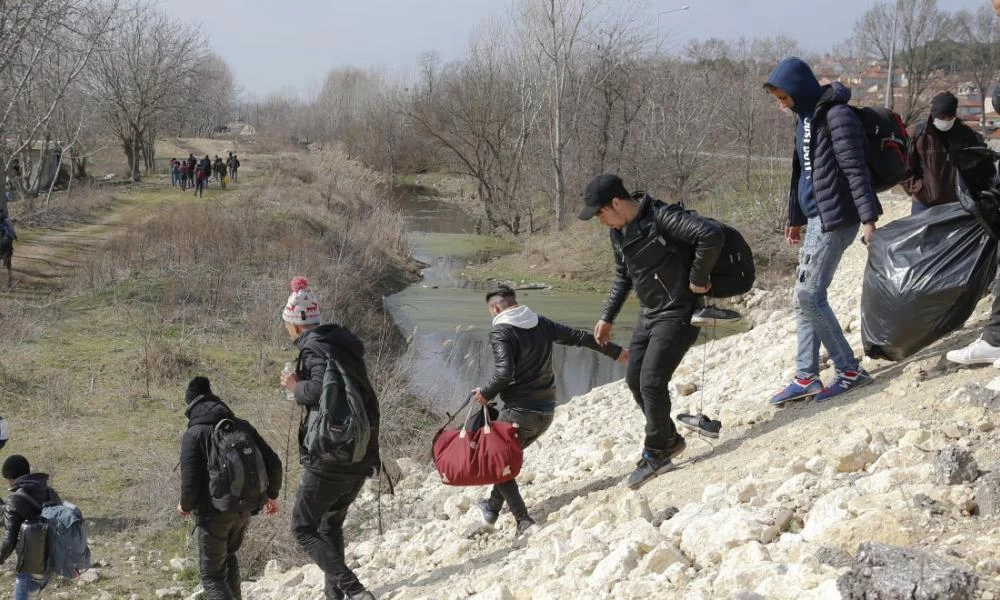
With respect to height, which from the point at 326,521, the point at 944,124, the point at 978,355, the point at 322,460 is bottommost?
the point at 326,521

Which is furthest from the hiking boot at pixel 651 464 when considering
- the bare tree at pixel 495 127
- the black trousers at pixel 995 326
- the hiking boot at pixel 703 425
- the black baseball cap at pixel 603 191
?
the bare tree at pixel 495 127

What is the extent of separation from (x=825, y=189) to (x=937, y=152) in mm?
1644

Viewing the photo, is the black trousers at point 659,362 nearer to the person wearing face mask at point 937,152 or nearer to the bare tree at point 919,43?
the person wearing face mask at point 937,152

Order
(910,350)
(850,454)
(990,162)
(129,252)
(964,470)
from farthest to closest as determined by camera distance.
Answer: (129,252) → (910,350) → (990,162) → (850,454) → (964,470)

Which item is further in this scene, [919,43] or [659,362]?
[919,43]

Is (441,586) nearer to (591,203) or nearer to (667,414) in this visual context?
(667,414)

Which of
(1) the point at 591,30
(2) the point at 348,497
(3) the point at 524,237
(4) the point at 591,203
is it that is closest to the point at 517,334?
(4) the point at 591,203

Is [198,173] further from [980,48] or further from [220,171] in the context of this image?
[980,48]

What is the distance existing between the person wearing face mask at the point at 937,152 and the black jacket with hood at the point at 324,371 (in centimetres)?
412

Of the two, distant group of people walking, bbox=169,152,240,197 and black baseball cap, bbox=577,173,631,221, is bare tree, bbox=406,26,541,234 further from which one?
black baseball cap, bbox=577,173,631,221

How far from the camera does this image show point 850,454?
15.1 feet

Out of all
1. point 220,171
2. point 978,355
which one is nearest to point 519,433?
point 978,355

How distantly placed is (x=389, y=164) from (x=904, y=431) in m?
58.6

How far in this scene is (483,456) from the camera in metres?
5.68
